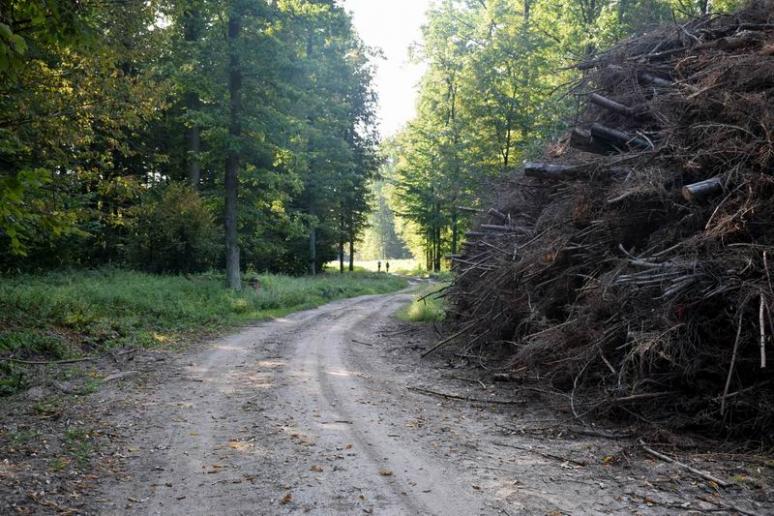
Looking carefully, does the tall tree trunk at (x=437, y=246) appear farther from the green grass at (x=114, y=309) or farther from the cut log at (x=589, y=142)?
the cut log at (x=589, y=142)

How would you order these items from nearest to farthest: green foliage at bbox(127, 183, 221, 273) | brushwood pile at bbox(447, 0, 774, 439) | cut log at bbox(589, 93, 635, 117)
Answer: brushwood pile at bbox(447, 0, 774, 439) < cut log at bbox(589, 93, 635, 117) < green foliage at bbox(127, 183, 221, 273)

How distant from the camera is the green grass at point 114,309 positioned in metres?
9.59

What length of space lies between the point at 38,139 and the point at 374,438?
29.3 ft

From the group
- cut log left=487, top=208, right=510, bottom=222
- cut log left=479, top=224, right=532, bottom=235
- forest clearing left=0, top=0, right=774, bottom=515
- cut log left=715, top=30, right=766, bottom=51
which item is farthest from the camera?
cut log left=487, top=208, right=510, bottom=222

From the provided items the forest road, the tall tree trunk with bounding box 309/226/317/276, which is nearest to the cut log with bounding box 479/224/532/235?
the forest road

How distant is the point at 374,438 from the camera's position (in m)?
5.97

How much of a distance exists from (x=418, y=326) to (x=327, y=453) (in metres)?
9.99

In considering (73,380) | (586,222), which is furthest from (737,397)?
(73,380)

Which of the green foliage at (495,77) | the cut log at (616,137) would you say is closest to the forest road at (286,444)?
the cut log at (616,137)

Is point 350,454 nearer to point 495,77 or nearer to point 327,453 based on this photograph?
point 327,453

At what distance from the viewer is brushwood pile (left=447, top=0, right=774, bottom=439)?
19.9 ft

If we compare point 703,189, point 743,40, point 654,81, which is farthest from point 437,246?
point 703,189

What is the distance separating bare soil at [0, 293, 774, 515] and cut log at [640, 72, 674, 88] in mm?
6071

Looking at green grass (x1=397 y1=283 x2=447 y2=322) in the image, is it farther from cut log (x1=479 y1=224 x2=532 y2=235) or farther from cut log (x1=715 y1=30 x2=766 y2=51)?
cut log (x1=715 y1=30 x2=766 y2=51)
